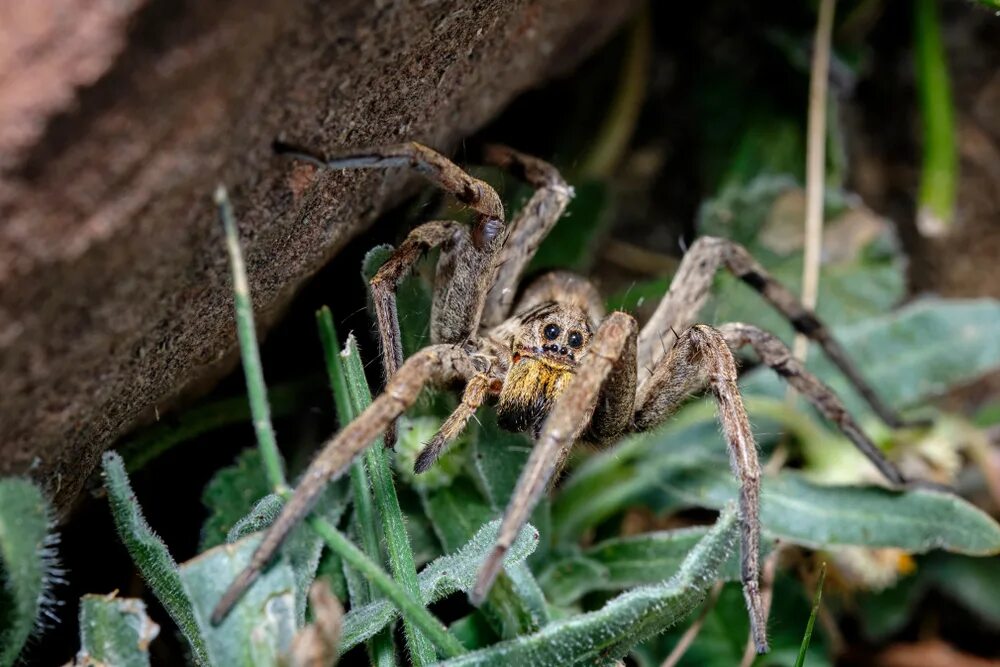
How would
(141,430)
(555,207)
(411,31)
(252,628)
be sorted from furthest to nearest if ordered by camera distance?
(555,207), (141,430), (411,31), (252,628)

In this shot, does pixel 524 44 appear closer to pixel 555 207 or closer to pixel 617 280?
pixel 555 207

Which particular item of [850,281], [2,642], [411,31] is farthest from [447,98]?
[850,281]

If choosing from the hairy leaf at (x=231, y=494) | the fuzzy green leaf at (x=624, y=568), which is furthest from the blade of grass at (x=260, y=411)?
the fuzzy green leaf at (x=624, y=568)

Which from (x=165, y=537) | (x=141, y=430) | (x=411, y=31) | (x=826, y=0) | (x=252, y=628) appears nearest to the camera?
(x=252, y=628)

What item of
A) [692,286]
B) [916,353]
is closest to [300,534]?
[692,286]

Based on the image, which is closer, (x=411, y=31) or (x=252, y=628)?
(x=252, y=628)

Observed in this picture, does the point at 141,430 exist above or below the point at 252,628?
above

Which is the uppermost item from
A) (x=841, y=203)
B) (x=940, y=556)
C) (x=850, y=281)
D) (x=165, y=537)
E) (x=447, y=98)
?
(x=447, y=98)
